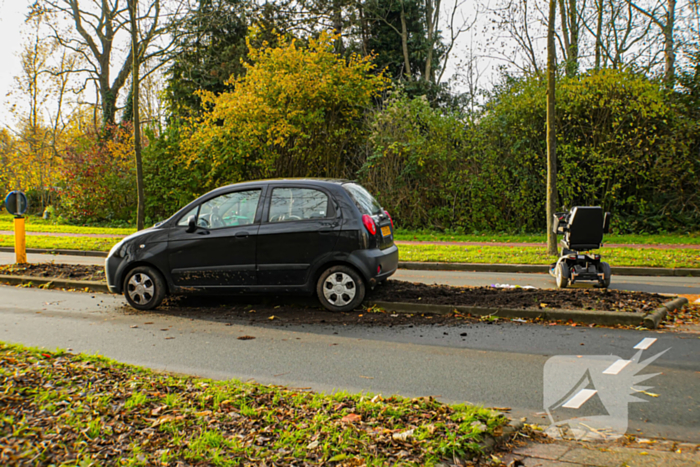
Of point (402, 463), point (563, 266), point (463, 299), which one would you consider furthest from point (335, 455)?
point (563, 266)

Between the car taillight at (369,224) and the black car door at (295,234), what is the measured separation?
1.16 feet

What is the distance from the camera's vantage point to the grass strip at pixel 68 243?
55.3 ft

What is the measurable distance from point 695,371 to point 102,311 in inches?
286

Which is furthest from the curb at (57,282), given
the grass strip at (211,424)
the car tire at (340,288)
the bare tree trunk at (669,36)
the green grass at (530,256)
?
the bare tree trunk at (669,36)

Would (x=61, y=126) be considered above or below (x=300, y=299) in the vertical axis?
above

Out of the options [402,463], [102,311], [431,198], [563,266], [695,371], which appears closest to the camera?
[402,463]

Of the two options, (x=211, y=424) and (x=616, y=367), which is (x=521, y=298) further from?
(x=211, y=424)

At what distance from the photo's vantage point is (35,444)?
3213mm

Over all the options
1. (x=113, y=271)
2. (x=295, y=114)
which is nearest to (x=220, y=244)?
(x=113, y=271)

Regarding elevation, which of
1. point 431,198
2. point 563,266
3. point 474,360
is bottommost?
point 474,360

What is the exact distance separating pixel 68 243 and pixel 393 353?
601 inches

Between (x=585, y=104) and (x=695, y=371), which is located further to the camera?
(x=585, y=104)

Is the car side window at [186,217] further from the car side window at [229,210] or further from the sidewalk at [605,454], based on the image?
the sidewalk at [605,454]

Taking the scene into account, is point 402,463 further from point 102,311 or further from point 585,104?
point 585,104
